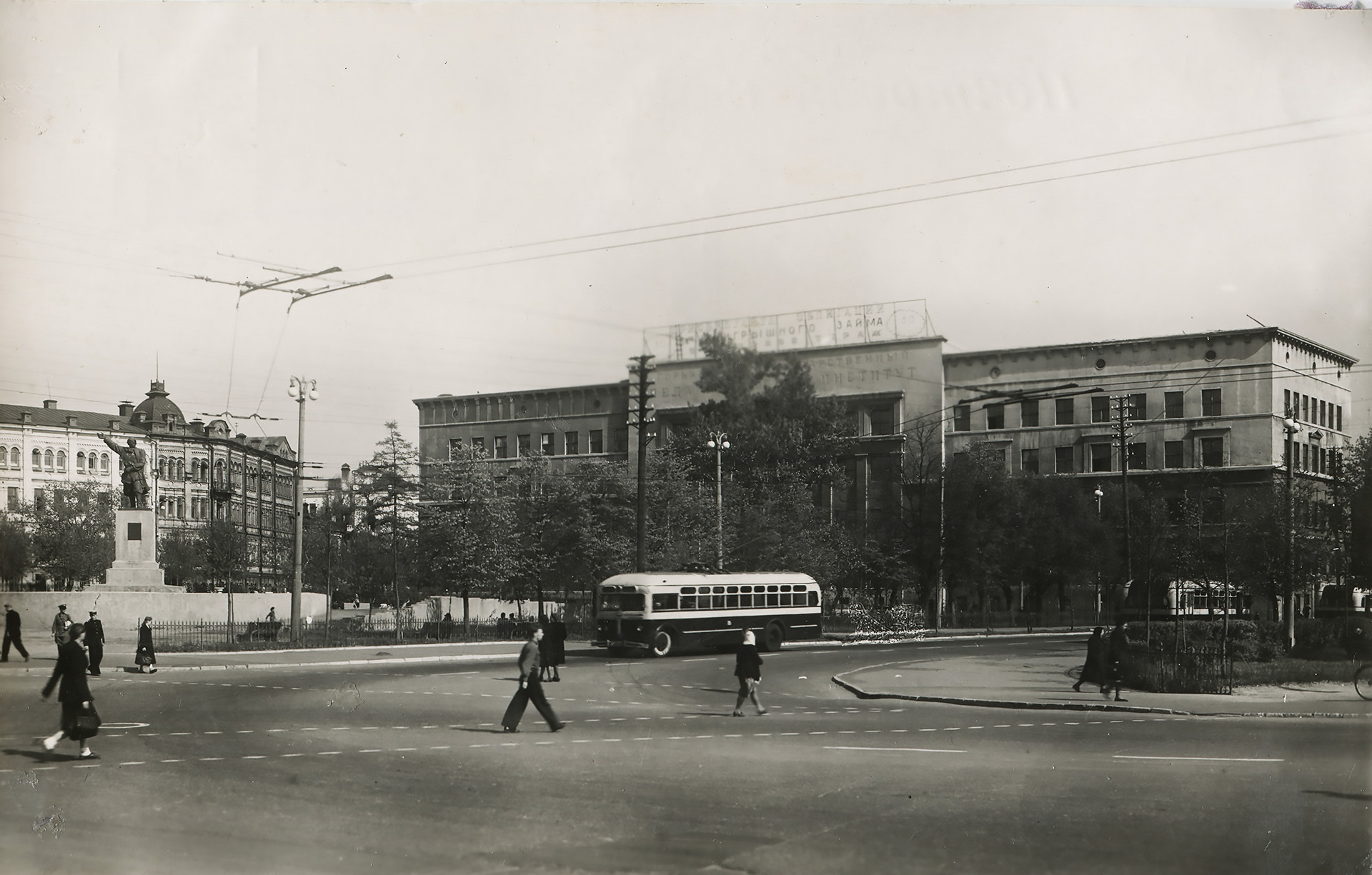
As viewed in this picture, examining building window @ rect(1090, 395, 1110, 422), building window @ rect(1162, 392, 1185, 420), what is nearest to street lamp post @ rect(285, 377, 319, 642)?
building window @ rect(1090, 395, 1110, 422)

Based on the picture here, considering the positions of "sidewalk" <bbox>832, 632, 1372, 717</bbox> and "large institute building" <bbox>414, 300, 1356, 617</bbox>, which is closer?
→ "sidewalk" <bbox>832, 632, 1372, 717</bbox>

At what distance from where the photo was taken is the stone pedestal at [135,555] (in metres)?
35.9

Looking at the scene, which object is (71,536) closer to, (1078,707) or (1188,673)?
(1078,707)

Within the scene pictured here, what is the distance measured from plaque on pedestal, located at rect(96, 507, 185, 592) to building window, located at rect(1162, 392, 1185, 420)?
35.6 meters

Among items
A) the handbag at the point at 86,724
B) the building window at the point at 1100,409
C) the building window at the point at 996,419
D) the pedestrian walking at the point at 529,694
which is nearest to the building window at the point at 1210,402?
the building window at the point at 1100,409

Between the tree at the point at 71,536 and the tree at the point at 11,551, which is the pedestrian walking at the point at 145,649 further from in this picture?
the tree at the point at 71,536

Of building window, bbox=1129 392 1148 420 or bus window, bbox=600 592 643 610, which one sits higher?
building window, bbox=1129 392 1148 420

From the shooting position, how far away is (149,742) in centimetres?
1452

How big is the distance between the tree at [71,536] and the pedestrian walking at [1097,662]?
4770cm

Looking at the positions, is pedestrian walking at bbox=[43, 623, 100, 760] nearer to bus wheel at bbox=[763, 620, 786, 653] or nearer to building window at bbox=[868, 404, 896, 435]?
building window at bbox=[868, 404, 896, 435]

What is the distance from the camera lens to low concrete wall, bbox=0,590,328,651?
110 feet

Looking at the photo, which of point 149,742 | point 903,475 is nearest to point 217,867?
point 149,742

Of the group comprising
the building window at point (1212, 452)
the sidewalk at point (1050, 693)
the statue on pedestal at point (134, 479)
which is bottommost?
the sidewalk at point (1050, 693)

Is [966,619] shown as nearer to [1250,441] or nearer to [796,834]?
[1250,441]
